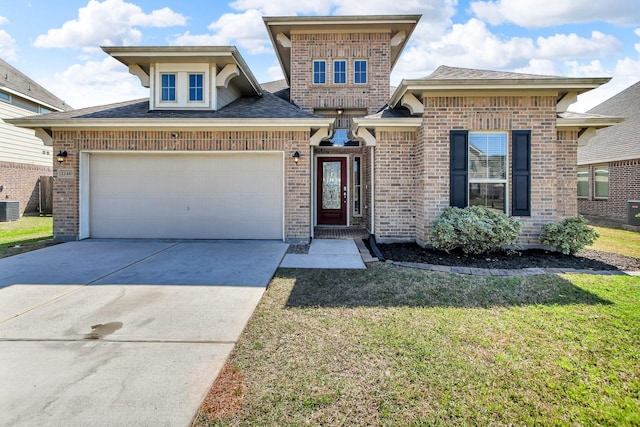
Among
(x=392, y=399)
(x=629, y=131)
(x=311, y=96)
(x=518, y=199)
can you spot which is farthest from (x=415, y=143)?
(x=629, y=131)

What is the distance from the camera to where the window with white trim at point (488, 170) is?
7.45 meters

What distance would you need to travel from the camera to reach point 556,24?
10.3m

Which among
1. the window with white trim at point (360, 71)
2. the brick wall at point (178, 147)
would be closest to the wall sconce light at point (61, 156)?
the brick wall at point (178, 147)

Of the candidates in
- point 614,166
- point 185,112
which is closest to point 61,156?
point 185,112

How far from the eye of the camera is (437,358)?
2.94 metres

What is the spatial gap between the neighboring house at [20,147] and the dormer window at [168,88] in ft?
29.5

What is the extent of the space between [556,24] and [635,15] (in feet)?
6.47

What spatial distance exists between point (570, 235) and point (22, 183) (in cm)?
2081

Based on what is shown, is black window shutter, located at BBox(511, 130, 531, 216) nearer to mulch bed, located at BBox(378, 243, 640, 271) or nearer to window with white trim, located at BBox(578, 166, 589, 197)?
mulch bed, located at BBox(378, 243, 640, 271)

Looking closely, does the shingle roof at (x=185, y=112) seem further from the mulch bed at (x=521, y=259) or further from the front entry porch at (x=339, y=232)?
the mulch bed at (x=521, y=259)

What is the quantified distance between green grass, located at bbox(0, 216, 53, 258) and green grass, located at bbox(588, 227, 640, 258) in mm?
13625

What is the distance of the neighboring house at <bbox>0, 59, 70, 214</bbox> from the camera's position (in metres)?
14.3

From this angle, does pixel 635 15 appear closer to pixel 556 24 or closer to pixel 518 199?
pixel 556 24

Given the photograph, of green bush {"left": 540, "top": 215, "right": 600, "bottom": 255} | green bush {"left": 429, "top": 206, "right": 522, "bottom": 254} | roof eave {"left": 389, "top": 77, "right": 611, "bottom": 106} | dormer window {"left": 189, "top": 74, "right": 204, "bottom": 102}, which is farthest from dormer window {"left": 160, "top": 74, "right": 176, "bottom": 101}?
green bush {"left": 540, "top": 215, "right": 600, "bottom": 255}
